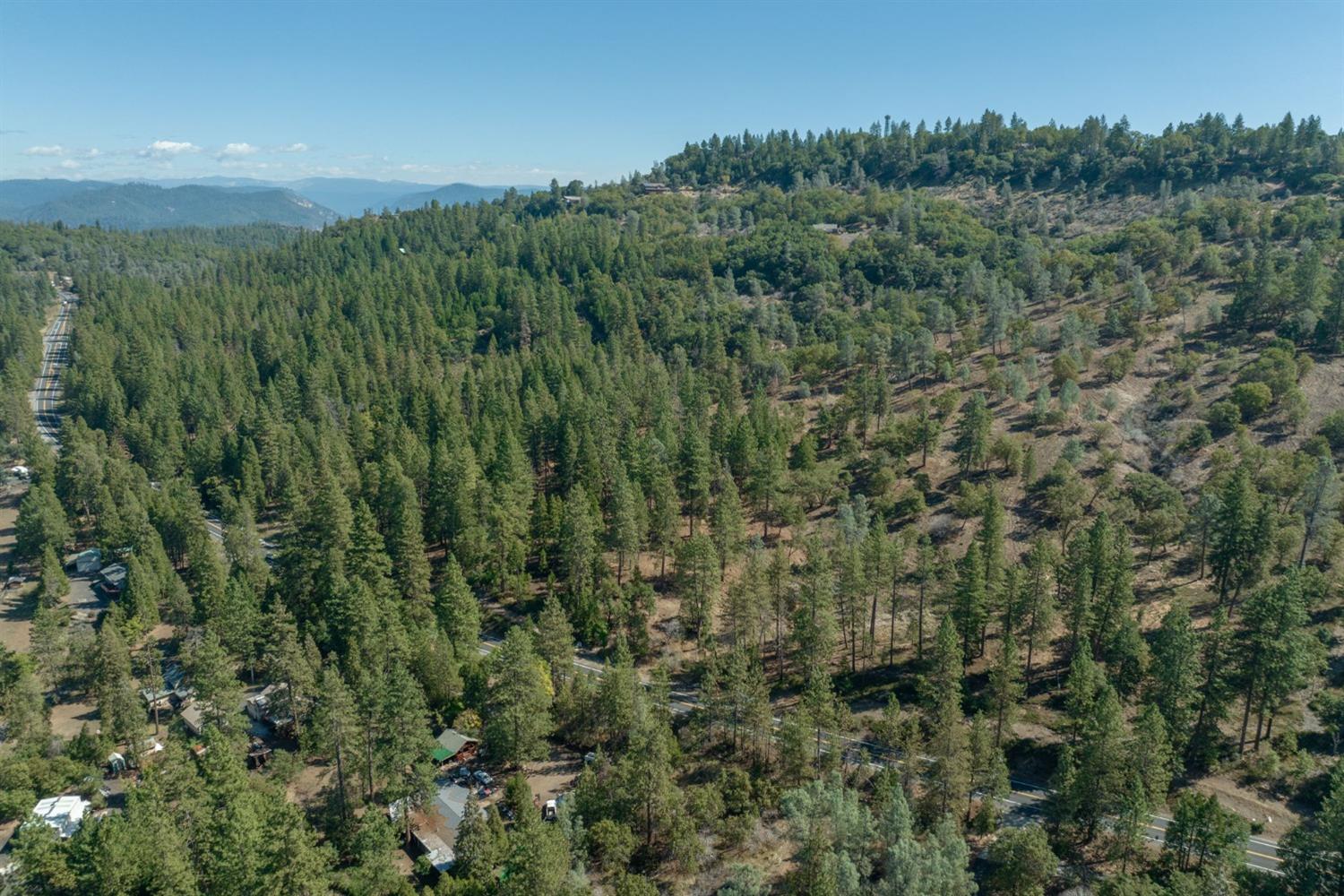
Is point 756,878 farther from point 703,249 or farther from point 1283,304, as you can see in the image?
point 703,249

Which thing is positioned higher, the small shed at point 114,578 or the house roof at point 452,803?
the small shed at point 114,578

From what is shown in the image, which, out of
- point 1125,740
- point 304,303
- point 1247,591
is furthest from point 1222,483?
point 304,303

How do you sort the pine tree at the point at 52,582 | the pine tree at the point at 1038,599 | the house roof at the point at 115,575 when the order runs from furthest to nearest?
the house roof at the point at 115,575 < the pine tree at the point at 52,582 < the pine tree at the point at 1038,599

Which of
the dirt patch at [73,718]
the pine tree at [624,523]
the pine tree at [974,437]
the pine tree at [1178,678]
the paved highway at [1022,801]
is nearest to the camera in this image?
the paved highway at [1022,801]

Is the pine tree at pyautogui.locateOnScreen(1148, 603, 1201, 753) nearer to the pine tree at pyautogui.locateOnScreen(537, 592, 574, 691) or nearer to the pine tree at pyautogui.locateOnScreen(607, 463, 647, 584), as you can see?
the pine tree at pyautogui.locateOnScreen(537, 592, 574, 691)

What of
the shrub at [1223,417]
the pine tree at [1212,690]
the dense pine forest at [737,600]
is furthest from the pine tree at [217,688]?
the shrub at [1223,417]

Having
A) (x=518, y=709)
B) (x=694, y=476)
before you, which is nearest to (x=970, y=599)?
(x=694, y=476)

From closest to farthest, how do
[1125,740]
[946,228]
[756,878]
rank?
1. [756,878]
2. [1125,740]
3. [946,228]

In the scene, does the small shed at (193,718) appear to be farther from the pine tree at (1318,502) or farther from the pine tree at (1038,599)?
the pine tree at (1318,502)
